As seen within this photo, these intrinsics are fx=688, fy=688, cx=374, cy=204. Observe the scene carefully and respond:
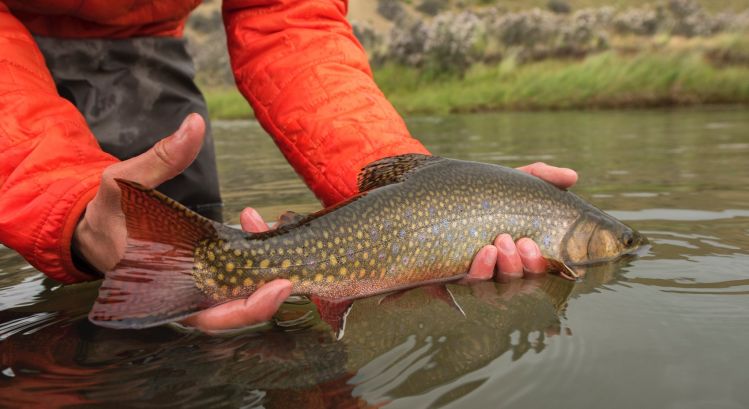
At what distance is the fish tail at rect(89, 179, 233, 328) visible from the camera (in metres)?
1.99

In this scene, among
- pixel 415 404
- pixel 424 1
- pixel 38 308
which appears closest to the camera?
pixel 415 404

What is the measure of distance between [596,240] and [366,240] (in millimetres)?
1118

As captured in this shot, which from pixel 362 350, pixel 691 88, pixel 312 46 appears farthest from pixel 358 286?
pixel 691 88

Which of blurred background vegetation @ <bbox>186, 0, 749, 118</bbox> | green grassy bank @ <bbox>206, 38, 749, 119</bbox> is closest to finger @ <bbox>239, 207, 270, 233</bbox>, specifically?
blurred background vegetation @ <bbox>186, 0, 749, 118</bbox>

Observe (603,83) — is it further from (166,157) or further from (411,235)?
(166,157)

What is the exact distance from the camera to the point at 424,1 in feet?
173

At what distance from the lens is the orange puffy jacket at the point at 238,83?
2.29 metres

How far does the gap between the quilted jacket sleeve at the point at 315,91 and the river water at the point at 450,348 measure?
769 mm

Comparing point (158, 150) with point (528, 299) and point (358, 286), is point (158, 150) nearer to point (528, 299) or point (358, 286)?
point (358, 286)

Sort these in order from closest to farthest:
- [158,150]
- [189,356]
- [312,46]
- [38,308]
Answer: [158,150] → [189,356] → [38,308] → [312,46]

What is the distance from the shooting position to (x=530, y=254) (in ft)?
8.91

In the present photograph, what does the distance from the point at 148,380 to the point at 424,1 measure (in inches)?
2109

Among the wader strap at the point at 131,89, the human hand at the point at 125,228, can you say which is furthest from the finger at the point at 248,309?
the wader strap at the point at 131,89

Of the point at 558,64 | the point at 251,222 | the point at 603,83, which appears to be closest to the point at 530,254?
the point at 251,222
